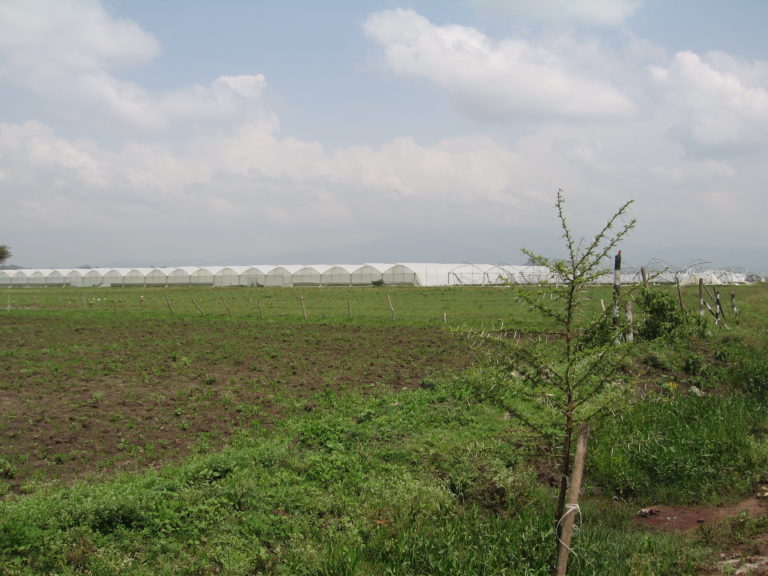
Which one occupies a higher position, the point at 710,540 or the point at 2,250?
the point at 2,250

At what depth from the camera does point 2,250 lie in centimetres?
9925

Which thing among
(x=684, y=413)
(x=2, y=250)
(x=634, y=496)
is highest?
(x=2, y=250)

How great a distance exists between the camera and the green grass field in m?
5.96

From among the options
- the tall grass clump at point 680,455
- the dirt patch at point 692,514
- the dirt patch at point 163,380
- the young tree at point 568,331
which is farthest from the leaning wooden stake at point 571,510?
the dirt patch at point 163,380

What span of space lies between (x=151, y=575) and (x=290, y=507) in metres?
1.86

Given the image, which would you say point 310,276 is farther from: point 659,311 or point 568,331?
point 568,331

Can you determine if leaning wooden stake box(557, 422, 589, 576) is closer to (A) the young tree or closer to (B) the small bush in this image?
(A) the young tree

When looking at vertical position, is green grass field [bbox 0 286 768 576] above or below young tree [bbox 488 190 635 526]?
below

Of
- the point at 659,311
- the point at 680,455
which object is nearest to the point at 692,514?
the point at 680,455

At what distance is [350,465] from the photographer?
8.43m

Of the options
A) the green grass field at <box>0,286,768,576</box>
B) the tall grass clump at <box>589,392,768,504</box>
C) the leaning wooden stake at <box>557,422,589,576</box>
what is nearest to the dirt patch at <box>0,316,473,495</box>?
the green grass field at <box>0,286,768,576</box>

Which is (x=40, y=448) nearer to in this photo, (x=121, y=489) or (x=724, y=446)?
(x=121, y=489)

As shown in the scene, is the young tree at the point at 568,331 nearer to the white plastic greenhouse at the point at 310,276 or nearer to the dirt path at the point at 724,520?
the dirt path at the point at 724,520

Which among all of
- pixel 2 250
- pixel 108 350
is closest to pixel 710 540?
pixel 108 350
